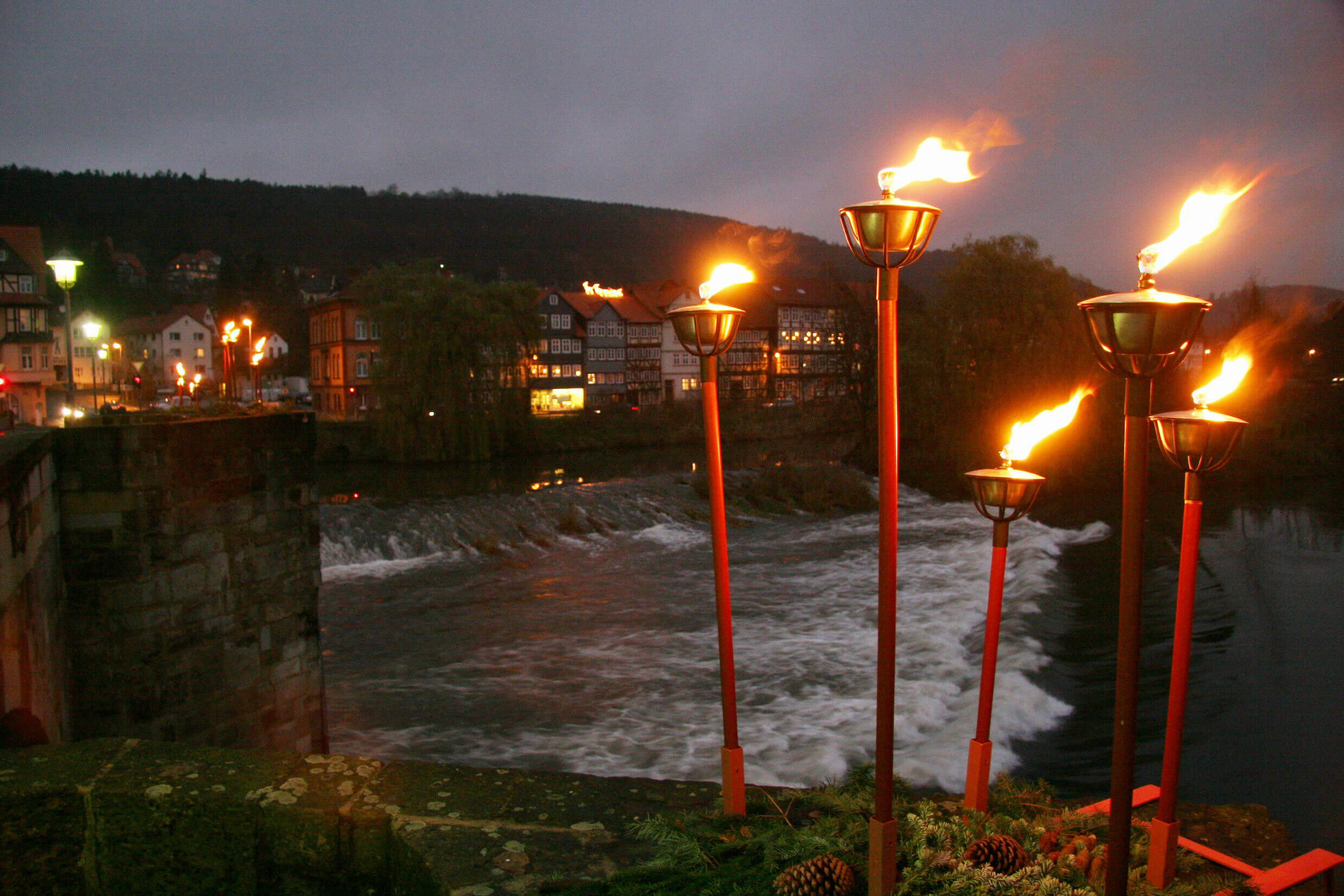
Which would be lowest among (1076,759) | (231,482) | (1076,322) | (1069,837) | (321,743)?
(1076,759)

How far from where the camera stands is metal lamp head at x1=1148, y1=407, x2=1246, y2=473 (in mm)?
3025

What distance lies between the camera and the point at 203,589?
24.1 ft

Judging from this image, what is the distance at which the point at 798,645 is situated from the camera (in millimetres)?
14352

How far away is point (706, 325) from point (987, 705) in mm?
1862

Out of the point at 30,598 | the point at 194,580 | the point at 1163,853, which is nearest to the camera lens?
the point at 1163,853

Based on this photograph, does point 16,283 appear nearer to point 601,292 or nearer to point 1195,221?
point 601,292

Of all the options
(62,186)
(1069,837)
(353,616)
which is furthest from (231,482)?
(62,186)

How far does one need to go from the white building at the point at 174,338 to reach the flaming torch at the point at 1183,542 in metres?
82.3

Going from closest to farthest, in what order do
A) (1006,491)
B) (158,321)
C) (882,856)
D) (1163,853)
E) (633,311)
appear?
1. (882,856)
2. (1163,853)
3. (1006,491)
4. (633,311)
5. (158,321)

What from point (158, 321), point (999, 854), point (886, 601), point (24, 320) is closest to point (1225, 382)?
point (886, 601)

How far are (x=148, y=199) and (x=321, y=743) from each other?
142541 millimetres

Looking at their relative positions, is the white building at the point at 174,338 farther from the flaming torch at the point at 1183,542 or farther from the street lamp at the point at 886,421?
the flaming torch at the point at 1183,542

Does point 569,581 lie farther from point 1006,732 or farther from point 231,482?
point 231,482

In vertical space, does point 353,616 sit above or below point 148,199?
below
